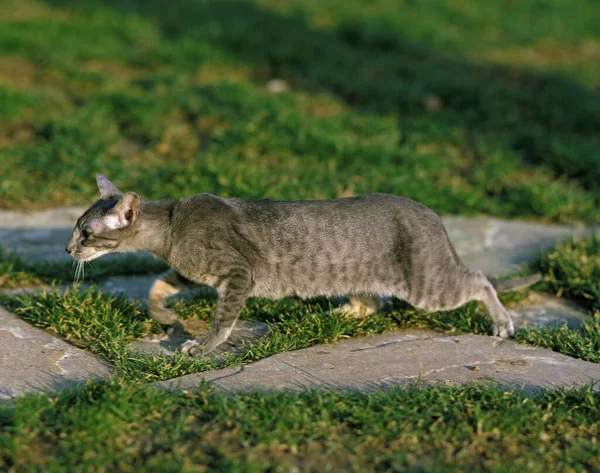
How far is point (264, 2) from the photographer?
1200cm

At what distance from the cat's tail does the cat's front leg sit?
1.64 meters

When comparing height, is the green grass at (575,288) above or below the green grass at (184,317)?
below

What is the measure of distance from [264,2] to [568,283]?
26.2 ft

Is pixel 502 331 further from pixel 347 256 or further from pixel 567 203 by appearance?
pixel 567 203

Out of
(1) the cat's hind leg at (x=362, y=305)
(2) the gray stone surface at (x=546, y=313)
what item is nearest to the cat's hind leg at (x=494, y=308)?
(2) the gray stone surface at (x=546, y=313)

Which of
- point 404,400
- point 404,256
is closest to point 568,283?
point 404,256

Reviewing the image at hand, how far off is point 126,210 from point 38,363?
1011 millimetres

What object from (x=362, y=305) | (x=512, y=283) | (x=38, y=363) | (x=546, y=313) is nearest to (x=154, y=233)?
(x=38, y=363)

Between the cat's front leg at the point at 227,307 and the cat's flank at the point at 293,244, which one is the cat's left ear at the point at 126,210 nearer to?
the cat's flank at the point at 293,244

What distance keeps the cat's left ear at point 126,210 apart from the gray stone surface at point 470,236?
135 cm

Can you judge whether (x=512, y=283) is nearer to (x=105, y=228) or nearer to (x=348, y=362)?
(x=348, y=362)

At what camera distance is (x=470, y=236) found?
251 inches

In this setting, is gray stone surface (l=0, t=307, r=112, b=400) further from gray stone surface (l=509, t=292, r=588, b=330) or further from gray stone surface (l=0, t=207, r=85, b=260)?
gray stone surface (l=509, t=292, r=588, b=330)

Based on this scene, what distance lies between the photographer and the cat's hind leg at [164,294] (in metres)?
4.67
